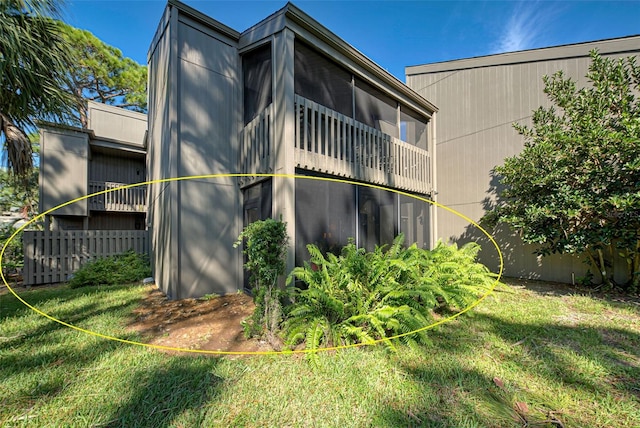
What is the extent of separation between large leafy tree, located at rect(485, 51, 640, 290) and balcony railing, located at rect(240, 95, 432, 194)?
257cm

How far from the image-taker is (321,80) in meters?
4.98

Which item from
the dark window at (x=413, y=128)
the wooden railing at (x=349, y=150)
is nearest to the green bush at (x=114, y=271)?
the wooden railing at (x=349, y=150)

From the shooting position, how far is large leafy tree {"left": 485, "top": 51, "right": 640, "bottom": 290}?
14.1ft

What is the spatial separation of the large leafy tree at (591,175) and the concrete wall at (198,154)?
5933 mm

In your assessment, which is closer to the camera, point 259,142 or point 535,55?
point 259,142

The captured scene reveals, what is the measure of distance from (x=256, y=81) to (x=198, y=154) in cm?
181

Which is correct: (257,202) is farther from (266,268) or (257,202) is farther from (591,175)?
(591,175)

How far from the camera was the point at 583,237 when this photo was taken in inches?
186

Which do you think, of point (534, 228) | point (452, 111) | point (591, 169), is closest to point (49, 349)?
point (534, 228)

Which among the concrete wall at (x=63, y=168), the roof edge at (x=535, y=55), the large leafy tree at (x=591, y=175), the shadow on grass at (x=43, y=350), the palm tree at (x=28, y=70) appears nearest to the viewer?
the shadow on grass at (x=43, y=350)

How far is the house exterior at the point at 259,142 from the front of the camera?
4.26 metres

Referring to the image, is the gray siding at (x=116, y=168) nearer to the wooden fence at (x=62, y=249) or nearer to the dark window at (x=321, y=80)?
the wooden fence at (x=62, y=249)

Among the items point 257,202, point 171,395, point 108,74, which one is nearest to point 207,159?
point 257,202

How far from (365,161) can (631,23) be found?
650cm
